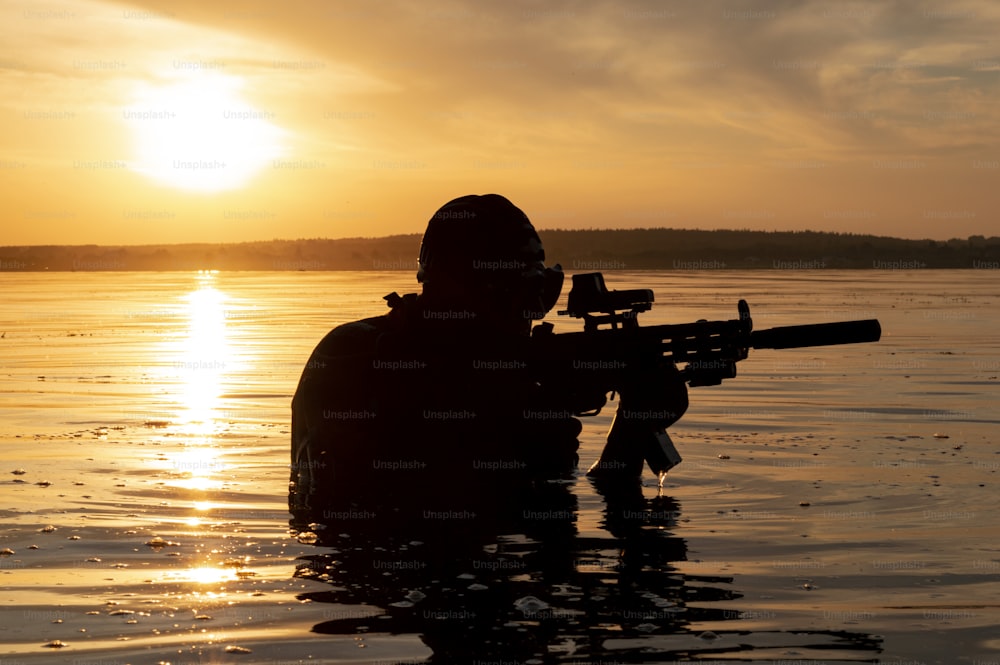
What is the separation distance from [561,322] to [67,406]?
771 inches

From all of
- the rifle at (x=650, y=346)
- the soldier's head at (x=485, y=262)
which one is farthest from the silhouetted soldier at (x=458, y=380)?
the rifle at (x=650, y=346)

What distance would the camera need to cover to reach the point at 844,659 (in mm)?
6078

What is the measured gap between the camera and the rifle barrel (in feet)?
33.3

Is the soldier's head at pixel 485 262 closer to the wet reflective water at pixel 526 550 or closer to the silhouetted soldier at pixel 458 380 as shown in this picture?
the silhouetted soldier at pixel 458 380

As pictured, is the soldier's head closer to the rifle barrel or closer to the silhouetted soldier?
the silhouetted soldier

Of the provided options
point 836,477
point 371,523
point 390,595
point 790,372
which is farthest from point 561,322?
point 390,595

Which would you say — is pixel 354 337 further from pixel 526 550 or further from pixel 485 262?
pixel 526 550

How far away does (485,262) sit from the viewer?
988 cm

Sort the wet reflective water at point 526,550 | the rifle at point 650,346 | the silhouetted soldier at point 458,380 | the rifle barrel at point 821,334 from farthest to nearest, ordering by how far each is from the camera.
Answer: the rifle at point 650,346, the rifle barrel at point 821,334, the silhouetted soldier at point 458,380, the wet reflective water at point 526,550

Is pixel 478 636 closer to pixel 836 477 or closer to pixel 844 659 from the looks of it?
pixel 844 659

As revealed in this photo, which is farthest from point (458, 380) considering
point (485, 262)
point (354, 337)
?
point (354, 337)

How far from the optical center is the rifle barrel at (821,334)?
10.2 meters

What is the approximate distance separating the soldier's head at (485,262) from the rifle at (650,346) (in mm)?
414

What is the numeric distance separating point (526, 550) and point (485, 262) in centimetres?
245
